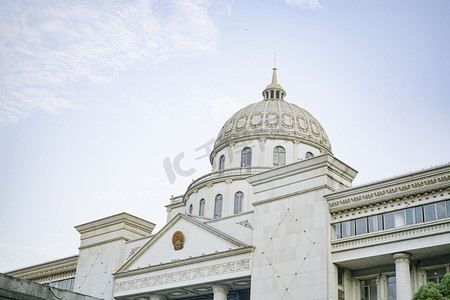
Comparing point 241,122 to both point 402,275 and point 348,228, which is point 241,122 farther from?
point 402,275

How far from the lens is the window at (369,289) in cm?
3278

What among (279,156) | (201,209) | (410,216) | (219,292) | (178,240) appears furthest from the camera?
(279,156)

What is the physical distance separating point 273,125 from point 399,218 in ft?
87.0

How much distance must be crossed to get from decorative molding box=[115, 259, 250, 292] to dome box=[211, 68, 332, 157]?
1857 cm

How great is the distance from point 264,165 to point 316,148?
6.21m

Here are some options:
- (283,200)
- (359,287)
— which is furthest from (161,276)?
(359,287)

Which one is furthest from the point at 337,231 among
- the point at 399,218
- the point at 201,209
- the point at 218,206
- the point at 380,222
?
the point at 201,209

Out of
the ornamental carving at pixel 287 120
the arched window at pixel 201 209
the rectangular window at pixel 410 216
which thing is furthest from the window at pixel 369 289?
the ornamental carving at pixel 287 120

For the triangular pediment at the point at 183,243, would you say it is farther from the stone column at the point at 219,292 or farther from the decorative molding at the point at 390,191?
the decorative molding at the point at 390,191

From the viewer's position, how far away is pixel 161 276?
135 ft

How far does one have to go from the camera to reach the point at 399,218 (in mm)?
30531

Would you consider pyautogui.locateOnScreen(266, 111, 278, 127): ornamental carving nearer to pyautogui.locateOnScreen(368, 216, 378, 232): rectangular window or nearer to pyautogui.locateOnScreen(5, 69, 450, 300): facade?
pyautogui.locateOnScreen(5, 69, 450, 300): facade

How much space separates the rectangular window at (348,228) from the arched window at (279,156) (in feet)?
68.8

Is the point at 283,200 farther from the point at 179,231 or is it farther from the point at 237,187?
the point at 237,187
